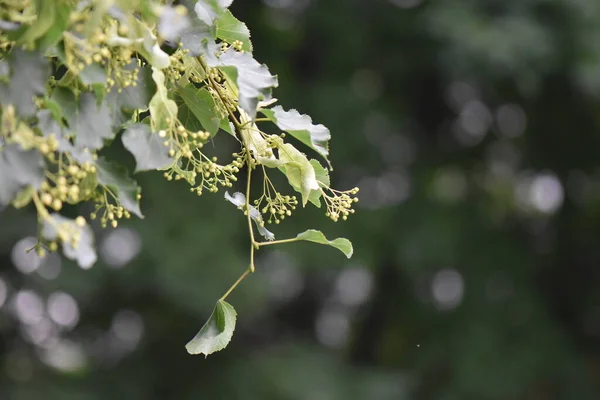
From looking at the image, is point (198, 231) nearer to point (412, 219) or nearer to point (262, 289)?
point (262, 289)

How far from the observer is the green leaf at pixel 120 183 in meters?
0.82

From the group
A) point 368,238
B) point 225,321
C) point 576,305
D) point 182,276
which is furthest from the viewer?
point 576,305

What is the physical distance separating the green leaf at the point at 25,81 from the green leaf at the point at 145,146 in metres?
0.11

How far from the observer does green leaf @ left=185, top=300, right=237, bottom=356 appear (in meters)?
1.01

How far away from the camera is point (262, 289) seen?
195 inches

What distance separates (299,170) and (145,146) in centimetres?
19

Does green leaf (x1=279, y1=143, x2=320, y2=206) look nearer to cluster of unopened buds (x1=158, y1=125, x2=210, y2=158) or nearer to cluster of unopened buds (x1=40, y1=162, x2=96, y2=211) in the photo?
cluster of unopened buds (x1=158, y1=125, x2=210, y2=158)

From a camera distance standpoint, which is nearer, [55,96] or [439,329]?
[55,96]

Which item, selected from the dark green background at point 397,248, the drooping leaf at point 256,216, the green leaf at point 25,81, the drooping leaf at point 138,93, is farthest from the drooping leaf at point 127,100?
the dark green background at point 397,248

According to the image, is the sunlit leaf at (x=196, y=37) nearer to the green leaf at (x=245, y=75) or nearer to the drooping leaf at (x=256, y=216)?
the green leaf at (x=245, y=75)

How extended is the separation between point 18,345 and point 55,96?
5.39 m

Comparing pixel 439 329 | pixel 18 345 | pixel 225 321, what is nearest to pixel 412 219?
pixel 439 329

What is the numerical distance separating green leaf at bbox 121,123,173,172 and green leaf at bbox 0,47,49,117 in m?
0.11

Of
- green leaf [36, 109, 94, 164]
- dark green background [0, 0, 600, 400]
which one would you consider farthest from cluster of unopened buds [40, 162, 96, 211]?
dark green background [0, 0, 600, 400]
